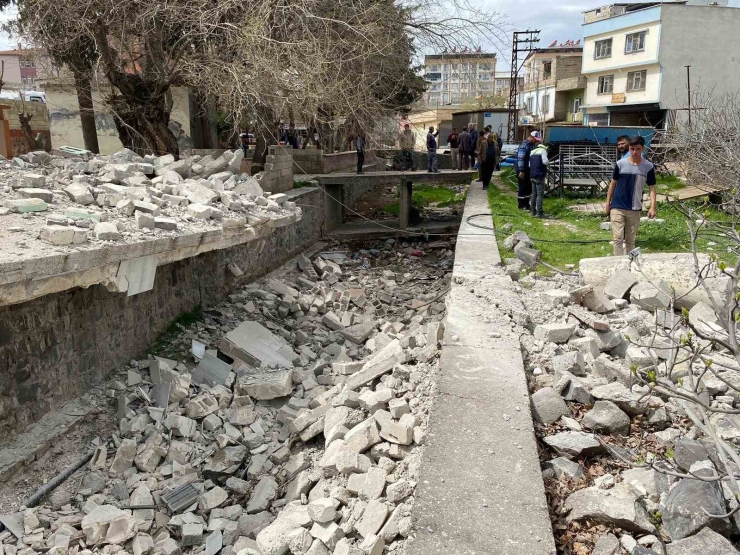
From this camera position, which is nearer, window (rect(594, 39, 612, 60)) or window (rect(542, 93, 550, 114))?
window (rect(594, 39, 612, 60))

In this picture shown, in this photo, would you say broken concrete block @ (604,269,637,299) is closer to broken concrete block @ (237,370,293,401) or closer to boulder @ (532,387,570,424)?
boulder @ (532,387,570,424)

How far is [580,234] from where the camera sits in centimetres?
983

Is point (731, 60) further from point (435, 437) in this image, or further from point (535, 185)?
point (435, 437)

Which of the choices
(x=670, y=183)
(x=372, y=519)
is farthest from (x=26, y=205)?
(x=670, y=183)

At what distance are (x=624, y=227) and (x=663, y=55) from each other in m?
28.5

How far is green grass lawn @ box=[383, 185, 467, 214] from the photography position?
67.6 ft

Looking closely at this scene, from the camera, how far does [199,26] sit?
10039mm

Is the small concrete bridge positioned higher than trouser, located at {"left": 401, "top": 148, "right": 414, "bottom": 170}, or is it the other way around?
trouser, located at {"left": 401, "top": 148, "right": 414, "bottom": 170}

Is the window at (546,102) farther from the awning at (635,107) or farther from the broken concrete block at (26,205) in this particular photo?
the broken concrete block at (26,205)

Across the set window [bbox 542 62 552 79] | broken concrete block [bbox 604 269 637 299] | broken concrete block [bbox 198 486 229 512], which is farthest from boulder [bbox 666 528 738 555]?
window [bbox 542 62 552 79]

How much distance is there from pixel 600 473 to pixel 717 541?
2.83 feet

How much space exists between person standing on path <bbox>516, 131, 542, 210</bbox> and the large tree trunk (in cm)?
871

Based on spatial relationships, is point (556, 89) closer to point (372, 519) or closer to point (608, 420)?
point (608, 420)

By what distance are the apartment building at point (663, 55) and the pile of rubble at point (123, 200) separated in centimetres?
2621
